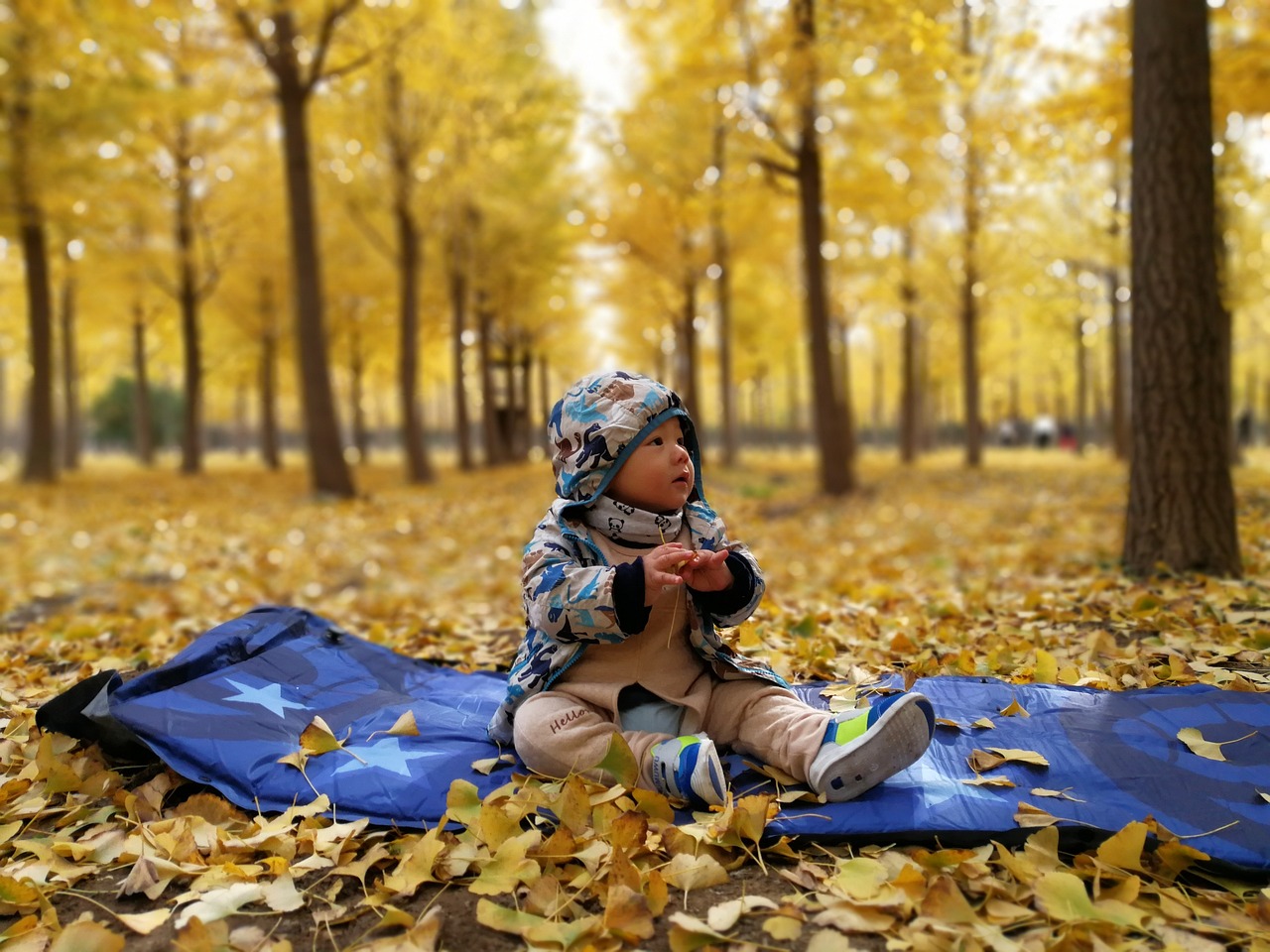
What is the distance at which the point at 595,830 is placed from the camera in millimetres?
1840

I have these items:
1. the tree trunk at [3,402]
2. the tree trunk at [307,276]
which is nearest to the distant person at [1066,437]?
the tree trunk at [307,276]

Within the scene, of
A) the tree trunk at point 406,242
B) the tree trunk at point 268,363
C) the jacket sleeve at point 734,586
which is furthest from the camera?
the tree trunk at point 268,363

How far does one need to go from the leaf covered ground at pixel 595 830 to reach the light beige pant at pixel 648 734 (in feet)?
0.27

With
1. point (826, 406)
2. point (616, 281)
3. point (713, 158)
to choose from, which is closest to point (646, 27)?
point (713, 158)

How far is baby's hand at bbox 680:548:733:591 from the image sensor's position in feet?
6.65

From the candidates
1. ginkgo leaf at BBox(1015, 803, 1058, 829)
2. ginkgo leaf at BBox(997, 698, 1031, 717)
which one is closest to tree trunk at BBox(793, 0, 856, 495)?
ginkgo leaf at BBox(997, 698, 1031, 717)

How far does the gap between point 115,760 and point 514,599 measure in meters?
2.68

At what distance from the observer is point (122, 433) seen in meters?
33.6

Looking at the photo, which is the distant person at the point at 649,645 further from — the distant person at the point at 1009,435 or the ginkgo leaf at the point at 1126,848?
the distant person at the point at 1009,435

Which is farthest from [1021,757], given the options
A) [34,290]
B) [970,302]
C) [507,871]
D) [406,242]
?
[970,302]

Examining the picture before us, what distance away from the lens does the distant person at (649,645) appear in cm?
195

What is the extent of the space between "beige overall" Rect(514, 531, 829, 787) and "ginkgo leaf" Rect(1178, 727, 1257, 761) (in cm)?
89

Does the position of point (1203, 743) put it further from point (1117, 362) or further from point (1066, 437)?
point (1066, 437)

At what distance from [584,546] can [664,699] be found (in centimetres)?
46
